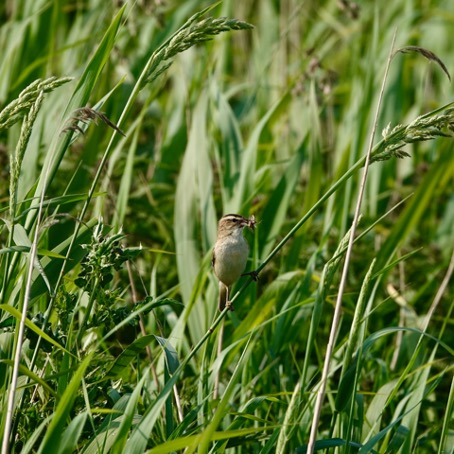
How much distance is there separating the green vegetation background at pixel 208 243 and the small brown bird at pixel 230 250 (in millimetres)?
156

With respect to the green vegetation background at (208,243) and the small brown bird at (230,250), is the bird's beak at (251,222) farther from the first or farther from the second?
the green vegetation background at (208,243)

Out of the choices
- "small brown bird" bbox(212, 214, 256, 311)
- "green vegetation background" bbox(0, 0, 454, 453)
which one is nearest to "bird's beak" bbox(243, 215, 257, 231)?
"small brown bird" bbox(212, 214, 256, 311)

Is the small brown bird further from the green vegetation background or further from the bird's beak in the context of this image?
the green vegetation background

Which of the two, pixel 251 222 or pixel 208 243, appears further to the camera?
pixel 208 243

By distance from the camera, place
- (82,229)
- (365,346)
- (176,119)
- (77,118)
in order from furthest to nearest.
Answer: (176,119) → (82,229) → (365,346) → (77,118)

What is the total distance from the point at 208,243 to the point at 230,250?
68cm

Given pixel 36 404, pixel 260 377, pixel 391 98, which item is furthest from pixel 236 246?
pixel 391 98

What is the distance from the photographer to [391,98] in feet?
17.8

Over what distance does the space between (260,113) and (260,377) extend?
7.50 ft

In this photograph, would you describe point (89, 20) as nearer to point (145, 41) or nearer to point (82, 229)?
point (145, 41)

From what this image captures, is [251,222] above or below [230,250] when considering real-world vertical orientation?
above

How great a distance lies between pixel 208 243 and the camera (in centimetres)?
405

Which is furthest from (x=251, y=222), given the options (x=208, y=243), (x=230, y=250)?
(x=208, y=243)

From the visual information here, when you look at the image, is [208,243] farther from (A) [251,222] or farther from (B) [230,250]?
(A) [251,222]
